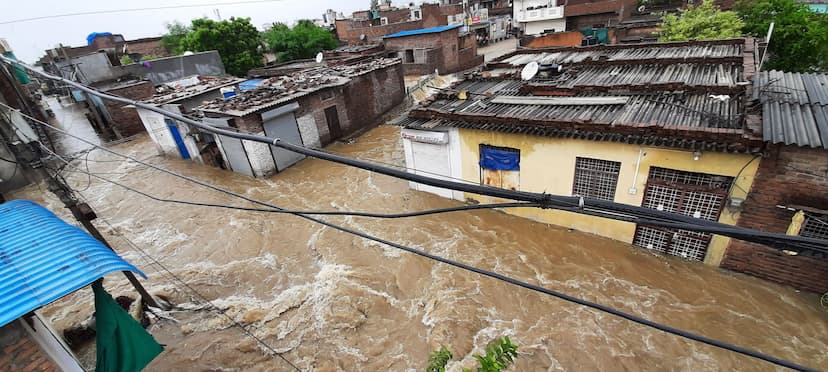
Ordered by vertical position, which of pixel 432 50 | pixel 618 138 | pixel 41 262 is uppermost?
pixel 41 262

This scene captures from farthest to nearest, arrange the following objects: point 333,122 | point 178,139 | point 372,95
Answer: point 372,95 → point 333,122 → point 178,139

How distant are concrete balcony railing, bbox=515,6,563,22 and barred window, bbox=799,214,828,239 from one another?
32.1m

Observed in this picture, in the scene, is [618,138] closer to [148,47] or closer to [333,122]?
[333,122]

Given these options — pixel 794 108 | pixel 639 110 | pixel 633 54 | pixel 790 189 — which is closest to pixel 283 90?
pixel 639 110

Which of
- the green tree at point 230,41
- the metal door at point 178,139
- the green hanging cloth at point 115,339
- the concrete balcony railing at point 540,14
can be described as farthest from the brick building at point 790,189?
the green tree at point 230,41

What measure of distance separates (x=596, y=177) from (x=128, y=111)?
27560mm

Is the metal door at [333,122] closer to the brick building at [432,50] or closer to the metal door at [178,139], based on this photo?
the metal door at [178,139]

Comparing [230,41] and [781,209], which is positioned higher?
[230,41]

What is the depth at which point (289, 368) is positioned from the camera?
6984mm

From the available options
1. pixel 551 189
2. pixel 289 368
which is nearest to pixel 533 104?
pixel 551 189

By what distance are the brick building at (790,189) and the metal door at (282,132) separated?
49.4ft

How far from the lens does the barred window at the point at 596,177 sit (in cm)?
837

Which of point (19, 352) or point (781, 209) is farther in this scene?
point (781, 209)

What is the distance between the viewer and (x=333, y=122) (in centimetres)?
1816
